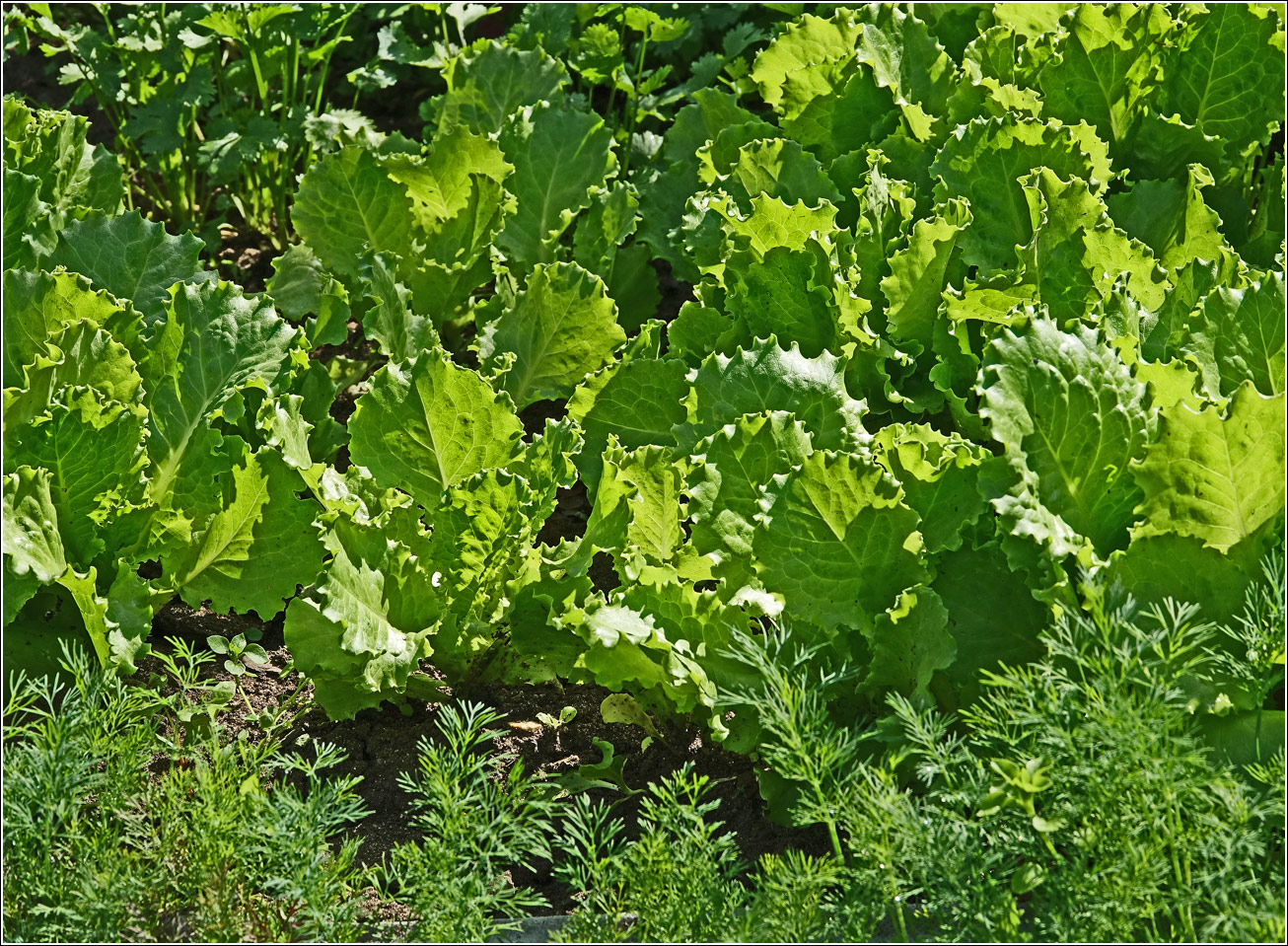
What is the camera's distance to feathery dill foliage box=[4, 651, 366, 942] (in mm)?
2230

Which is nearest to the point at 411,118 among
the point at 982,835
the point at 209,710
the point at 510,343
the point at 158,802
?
the point at 510,343

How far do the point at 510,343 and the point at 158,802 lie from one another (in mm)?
1557

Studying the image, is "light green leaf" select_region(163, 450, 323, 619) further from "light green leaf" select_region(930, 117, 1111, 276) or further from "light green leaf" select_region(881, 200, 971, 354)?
"light green leaf" select_region(930, 117, 1111, 276)

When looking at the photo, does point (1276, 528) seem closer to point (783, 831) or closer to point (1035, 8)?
point (783, 831)

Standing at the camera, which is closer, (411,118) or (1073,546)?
(1073,546)

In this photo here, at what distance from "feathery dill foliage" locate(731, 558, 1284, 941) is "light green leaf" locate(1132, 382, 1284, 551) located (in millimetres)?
173

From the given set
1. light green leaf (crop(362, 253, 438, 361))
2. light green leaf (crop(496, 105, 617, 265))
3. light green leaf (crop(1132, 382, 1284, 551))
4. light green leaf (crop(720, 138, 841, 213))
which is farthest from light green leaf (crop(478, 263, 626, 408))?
light green leaf (crop(1132, 382, 1284, 551))

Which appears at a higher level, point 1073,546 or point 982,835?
point 1073,546

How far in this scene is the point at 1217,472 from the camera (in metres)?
2.37

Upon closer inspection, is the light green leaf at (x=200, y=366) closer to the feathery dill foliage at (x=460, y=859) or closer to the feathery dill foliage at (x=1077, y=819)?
the feathery dill foliage at (x=460, y=859)

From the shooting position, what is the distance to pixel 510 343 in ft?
11.6

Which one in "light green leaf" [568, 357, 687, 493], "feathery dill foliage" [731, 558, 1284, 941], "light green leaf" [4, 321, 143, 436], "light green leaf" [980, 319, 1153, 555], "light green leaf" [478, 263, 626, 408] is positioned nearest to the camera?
"feathery dill foliage" [731, 558, 1284, 941]

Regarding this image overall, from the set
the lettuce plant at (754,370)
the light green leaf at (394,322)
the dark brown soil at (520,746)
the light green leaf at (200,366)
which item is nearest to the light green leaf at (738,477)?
the lettuce plant at (754,370)

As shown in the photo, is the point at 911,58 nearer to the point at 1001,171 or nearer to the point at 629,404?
the point at 1001,171
